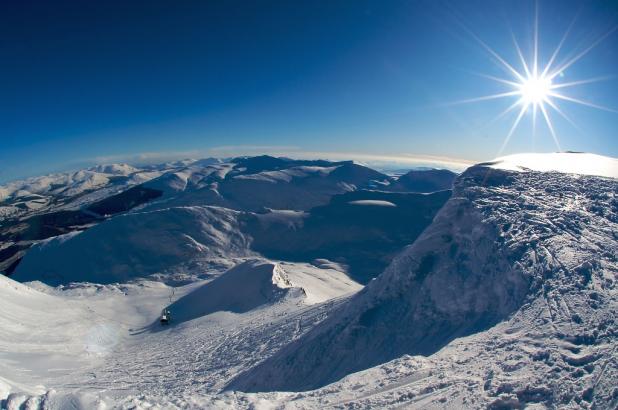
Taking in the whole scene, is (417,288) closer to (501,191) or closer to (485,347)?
(485,347)

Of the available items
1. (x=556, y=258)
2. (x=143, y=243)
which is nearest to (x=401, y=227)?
(x=143, y=243)

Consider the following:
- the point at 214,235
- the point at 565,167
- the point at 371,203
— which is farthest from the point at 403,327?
the point at 371,203

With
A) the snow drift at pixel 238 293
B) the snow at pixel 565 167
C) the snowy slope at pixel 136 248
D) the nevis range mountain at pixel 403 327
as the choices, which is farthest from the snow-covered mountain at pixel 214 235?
the snow at pixel 565 167

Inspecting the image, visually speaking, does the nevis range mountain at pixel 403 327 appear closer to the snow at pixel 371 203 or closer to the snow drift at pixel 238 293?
the snow drift at pixel 238 293

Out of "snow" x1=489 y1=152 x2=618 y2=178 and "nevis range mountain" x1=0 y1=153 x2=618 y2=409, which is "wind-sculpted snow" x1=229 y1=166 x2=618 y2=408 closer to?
"nevis range mountain" x1=0 y1=153 x2=618 y2=409

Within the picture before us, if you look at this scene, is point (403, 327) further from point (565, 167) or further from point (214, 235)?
point (214, 235)

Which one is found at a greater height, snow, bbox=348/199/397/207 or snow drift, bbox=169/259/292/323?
snow, bbox=348/199/397/207

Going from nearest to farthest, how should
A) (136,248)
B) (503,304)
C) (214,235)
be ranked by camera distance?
1. (503,304)
2. (136,248)
3. (214,235)

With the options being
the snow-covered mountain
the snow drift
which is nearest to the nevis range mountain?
the snow drift
